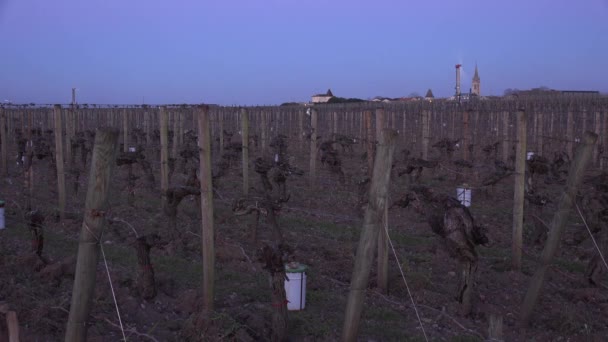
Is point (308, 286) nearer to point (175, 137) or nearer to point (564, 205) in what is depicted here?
point (564, 205)

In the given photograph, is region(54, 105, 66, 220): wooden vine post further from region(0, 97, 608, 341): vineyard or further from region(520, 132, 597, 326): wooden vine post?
region(520, 132, 597, 326): wooden vine post

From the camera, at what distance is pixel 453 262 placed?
6.82 metres

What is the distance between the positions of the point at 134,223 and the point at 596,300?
586 cm

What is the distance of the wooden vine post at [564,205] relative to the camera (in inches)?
171

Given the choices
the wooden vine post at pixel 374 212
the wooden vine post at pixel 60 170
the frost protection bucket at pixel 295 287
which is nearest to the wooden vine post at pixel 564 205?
the wooden vine post at pixel 374 212

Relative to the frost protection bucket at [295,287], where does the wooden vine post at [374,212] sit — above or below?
above

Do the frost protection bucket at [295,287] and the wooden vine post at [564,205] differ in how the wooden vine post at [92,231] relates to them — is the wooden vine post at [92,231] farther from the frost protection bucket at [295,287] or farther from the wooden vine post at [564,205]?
the wooden vine post at [564,205]

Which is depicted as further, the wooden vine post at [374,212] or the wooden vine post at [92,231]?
the wooden vine post at [374,212]

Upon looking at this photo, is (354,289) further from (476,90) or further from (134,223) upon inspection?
(476,90)

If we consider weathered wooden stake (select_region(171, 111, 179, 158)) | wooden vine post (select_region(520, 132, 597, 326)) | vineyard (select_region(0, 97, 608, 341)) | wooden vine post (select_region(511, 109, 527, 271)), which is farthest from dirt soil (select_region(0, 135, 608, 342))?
weathered wooden stake (select_region(171, 111, 179, 158))

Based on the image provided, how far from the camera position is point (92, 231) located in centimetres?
282

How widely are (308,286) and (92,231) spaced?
3.22 metres

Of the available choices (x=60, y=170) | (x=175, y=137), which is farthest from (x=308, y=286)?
(x=175, y=137)

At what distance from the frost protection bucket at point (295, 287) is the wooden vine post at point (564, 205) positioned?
6.06 feet
